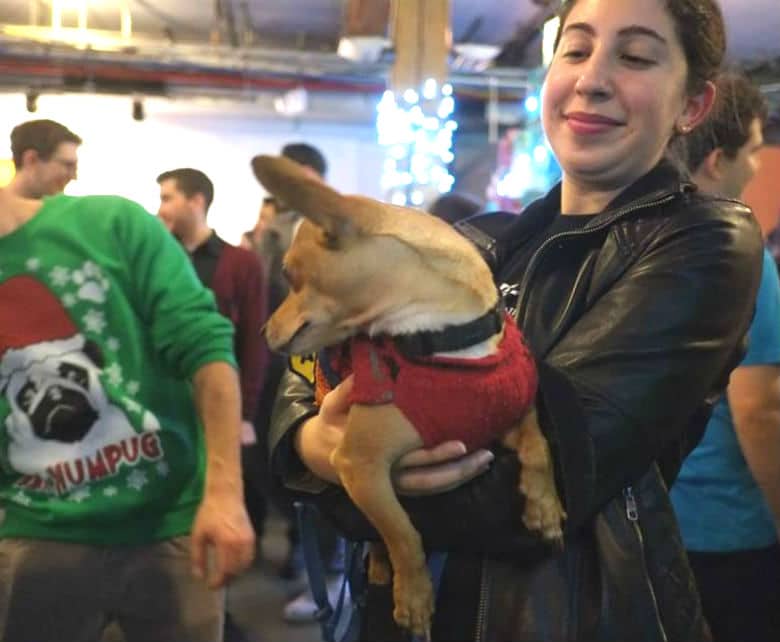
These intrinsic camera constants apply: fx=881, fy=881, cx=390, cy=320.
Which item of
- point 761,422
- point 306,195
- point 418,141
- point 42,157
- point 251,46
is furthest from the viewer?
point 251,46

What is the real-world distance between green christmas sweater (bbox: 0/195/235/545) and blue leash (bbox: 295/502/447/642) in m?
0.36

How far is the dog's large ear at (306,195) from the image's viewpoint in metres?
0.84

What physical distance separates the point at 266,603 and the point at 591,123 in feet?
9.69

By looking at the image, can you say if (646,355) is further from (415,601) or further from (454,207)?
(454,207)

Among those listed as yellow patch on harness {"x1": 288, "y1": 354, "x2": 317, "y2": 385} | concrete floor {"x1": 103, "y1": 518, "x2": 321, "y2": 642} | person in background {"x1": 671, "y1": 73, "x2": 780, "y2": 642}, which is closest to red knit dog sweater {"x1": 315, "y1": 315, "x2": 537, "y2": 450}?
yellow patch on harness {"x1": 288, "y1": 354, "x2": 317, "y2": 385}

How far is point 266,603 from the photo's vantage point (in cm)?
361

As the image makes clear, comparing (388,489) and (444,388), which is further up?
(444,388)

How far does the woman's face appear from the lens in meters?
1.12

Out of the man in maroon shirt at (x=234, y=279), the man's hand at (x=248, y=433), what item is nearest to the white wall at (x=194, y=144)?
the man in maroon shirt at (x=234, y=279)

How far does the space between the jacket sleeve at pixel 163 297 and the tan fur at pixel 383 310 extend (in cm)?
56

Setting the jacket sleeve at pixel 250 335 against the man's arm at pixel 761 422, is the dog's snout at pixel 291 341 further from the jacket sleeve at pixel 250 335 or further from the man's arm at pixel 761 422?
the jacket sleeve at pixel 250 335

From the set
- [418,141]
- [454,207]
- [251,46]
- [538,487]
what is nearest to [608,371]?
[538,487]

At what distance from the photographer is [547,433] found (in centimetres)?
95

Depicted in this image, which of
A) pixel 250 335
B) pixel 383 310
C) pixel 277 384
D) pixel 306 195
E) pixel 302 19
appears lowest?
pixel 277 384
